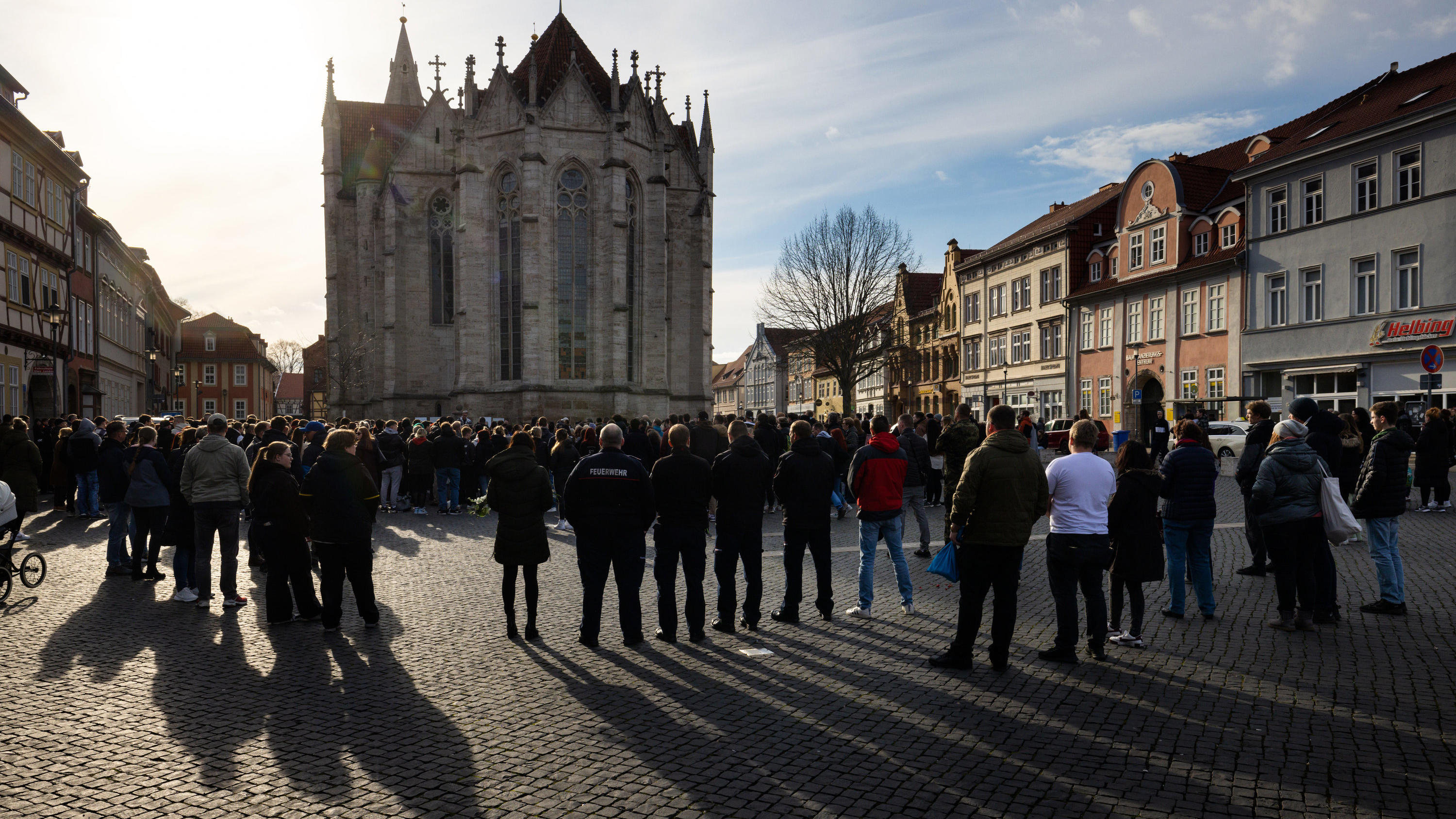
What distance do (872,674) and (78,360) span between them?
118 ft

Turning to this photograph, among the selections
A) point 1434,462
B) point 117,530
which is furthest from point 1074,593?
point 1434,462

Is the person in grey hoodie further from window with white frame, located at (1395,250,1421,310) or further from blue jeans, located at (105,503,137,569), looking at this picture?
window with white frame, located at (1395,250,1421,310)

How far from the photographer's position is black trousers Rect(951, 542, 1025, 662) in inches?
265

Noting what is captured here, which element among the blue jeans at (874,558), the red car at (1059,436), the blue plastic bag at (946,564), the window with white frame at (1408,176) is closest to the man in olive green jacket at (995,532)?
the blue plastic bag at (946,564)

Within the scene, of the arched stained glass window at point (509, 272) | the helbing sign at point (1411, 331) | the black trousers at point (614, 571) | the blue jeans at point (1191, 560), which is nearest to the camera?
the black trousers at point (614, 571)

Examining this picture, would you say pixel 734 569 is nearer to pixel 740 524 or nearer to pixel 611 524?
pixel 740 524

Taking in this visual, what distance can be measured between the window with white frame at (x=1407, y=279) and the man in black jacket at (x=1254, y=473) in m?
22.9

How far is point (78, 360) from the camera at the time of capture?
33.5m

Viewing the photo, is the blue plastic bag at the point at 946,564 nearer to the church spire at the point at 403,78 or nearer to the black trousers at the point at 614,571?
the black trousers at the point at 614,571

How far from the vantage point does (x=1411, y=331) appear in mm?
28688

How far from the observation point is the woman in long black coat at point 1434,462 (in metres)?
15.1

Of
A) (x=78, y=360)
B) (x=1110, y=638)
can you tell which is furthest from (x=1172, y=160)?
(x=78, y=360)

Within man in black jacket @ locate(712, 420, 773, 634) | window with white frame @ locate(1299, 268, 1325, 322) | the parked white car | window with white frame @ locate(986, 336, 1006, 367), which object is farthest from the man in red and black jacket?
window with white frame @ locate(986, 336, 1006, 367)

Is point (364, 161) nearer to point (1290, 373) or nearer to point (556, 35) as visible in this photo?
point (556, 35)
